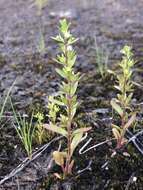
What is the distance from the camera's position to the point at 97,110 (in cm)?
262

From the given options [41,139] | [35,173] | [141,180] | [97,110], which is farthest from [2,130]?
[141,180]

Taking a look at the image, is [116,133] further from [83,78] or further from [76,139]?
[83,78]

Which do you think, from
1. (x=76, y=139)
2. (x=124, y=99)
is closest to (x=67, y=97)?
(x=76, y=139)

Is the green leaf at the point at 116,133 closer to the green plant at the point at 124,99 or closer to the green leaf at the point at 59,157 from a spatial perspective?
the green plant at the point at 124,99

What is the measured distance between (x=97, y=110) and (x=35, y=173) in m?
0.72

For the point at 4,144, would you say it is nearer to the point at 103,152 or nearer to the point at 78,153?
the point at 78,153

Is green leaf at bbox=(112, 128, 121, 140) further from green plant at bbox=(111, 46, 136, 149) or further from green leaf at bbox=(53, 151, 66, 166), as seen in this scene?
green leaf at bbox=(53, 151, 66, 166)

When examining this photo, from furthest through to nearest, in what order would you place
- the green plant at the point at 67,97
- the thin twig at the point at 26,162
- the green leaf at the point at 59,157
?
the thin twig at the point at 26,162 < the green leaf at the point at 59,157 < the green plant at the point at 67,97

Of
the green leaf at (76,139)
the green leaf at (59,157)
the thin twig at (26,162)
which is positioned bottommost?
the thin twig at (26,162)

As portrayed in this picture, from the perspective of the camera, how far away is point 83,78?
3.07 m

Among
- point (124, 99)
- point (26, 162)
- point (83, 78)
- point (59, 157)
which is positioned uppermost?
point (124, 99)

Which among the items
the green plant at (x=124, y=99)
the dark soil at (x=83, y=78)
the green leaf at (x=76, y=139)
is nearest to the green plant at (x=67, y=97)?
the green leaf at (x=76, y=139)

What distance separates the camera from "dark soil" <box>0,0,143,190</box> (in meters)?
2.08

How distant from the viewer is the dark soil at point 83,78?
208 cm
